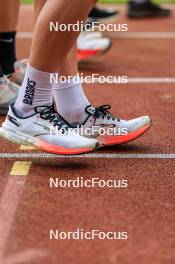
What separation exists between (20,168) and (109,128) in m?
0.42

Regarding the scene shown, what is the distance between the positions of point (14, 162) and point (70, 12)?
63cm

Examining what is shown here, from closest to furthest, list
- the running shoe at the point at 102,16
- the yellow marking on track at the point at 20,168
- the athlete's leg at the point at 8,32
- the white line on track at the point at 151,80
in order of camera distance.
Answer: the yellow marking on track at the point at 20,168
the athlete's leg at the point at 8,32
the white line on track at the point at 151,80
the running shoe at the point at 102,16

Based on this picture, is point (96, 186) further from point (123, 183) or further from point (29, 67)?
point (29, 67)

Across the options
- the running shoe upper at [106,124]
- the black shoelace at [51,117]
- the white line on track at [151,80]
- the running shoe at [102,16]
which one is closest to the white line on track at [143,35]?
the running shoe at [102,16]

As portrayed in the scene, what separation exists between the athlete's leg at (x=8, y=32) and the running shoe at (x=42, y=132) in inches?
35.9

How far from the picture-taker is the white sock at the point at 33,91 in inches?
107

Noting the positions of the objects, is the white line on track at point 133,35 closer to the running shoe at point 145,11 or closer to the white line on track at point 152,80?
the running shoe at point 145,11

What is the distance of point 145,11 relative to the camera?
6914mm

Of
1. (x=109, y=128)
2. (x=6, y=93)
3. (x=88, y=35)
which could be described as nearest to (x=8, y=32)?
(x=6, y=93)

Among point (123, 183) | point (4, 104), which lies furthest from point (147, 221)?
point (4, 104)

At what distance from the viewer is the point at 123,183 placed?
2.62 m

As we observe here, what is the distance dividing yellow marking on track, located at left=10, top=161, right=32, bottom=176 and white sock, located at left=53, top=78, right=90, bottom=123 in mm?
262

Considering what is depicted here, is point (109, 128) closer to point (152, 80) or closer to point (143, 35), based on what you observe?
point (152, 80)

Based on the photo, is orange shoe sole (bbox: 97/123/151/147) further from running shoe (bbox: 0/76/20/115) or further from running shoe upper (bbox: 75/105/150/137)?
running shoe (bbox: 0/76/20/115)
